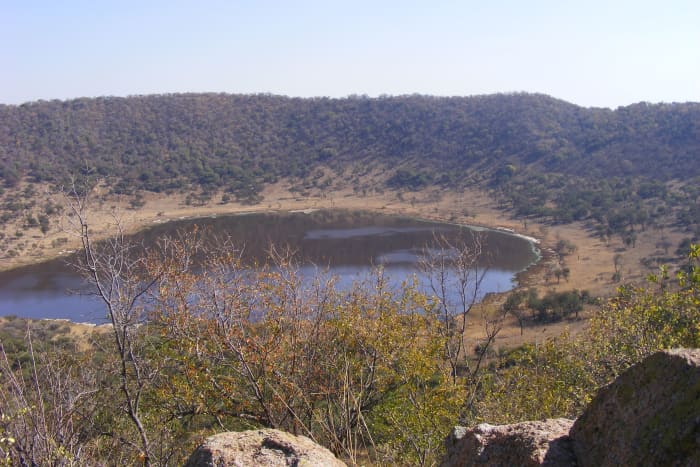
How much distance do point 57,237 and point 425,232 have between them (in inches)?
1610

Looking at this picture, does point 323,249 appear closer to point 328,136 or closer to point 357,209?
point 357,209

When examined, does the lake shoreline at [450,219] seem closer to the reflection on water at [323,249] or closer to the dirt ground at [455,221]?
the dirt ground at [455,221]

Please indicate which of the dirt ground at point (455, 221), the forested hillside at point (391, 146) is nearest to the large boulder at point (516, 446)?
the dirt ground at point (455, 221)

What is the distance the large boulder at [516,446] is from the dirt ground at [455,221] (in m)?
15.3

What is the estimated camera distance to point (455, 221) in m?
67.6

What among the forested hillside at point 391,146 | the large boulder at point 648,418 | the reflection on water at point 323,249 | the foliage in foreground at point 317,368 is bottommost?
the reflection on water at point 323,249

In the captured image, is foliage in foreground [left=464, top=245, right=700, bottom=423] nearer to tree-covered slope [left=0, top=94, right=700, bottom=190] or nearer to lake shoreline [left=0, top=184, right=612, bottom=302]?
lake shoreline [left=0, top=184, right=612, bottom=302]

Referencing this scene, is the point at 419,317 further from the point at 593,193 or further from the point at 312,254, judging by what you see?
the point at 593,193

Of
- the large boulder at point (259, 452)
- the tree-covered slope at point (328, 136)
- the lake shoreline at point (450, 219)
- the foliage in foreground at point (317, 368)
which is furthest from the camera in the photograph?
the tree-covered slope at point (328, 136)

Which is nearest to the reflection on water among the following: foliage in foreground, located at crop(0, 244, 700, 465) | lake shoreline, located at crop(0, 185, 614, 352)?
lake shoreline, located at crop(0, 185, 614, 352)

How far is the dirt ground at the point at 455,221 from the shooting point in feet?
131

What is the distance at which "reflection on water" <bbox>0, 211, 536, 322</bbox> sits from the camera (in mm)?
40312

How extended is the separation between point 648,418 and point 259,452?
3.67 m

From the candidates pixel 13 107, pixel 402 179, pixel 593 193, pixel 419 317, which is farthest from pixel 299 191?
pixel 419 317
